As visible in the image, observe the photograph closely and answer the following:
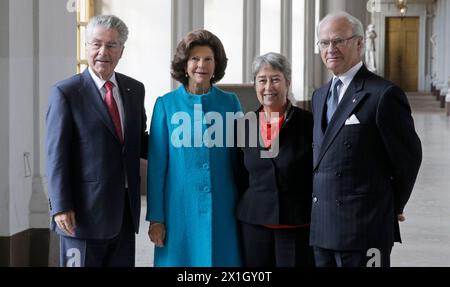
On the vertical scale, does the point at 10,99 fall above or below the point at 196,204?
above

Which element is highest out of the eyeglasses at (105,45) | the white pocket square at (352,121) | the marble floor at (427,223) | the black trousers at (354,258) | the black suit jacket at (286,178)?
the eyeglasses at (105,45)

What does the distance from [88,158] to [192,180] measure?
1.35ft

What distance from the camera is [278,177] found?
3.26 metres

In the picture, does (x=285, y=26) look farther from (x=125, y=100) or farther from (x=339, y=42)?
(x=339, y=42)

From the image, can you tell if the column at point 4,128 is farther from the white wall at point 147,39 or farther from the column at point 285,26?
the column at point 285,26

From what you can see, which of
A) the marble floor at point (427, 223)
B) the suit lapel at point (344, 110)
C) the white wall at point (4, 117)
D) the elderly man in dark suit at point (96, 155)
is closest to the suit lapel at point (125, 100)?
the elderly man in dark suit at point (96, 155)

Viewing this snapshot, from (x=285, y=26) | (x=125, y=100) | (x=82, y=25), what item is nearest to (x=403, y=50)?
(x=285, y=26)

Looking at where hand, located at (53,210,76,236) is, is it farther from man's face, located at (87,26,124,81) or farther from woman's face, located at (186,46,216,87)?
woman's face, located at (186,46,216,87)

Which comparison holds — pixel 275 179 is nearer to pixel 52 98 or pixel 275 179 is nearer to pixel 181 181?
pixel 181 181

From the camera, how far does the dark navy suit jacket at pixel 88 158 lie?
3.10 meters

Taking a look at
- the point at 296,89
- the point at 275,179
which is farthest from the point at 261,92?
the point at 296,89

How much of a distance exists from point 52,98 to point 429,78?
107 ft

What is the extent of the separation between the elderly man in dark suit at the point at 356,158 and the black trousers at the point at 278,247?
0.48 ft

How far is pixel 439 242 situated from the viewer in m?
6.24
